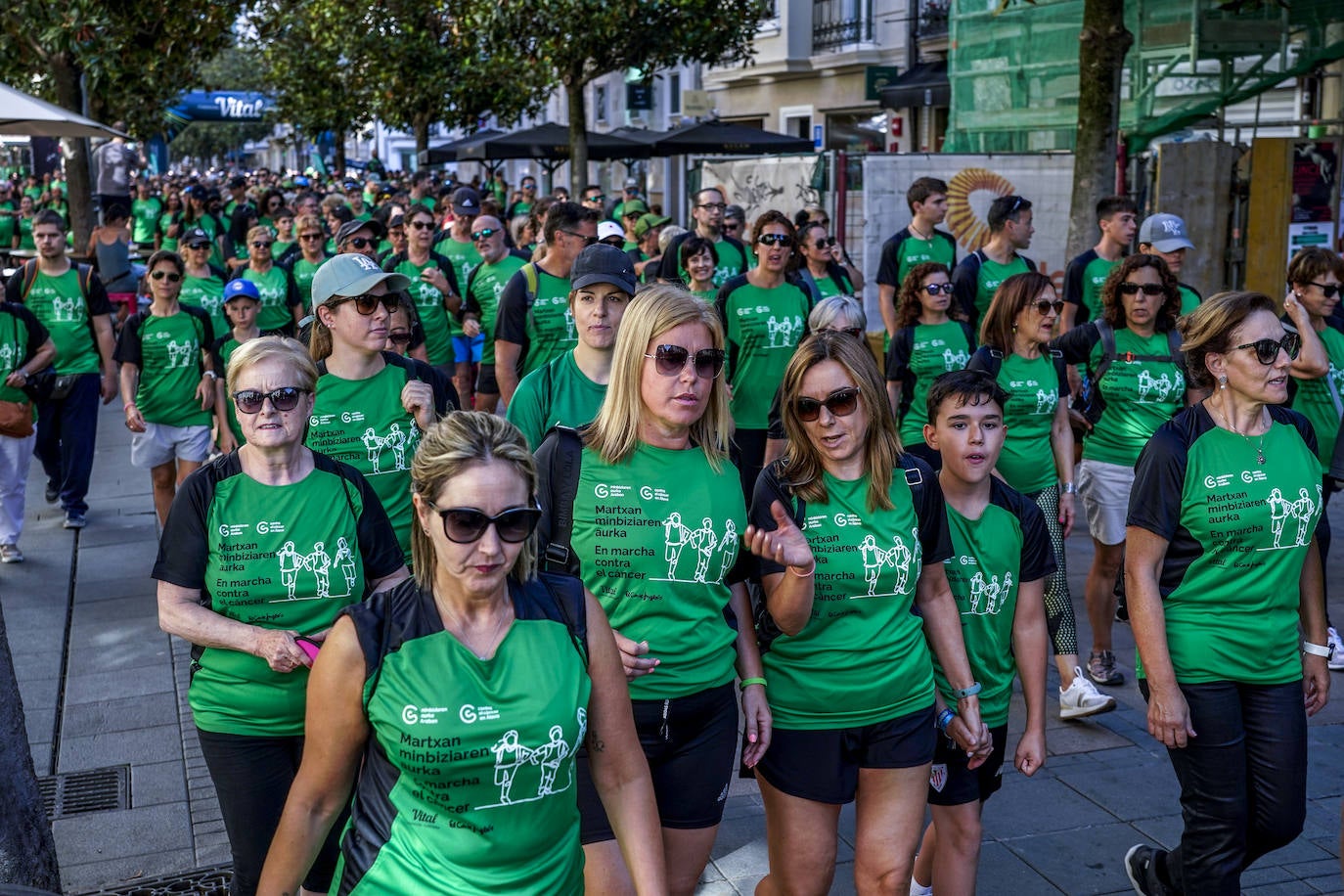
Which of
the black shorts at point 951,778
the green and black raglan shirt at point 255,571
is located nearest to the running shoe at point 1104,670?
the black shorts at point 951,778

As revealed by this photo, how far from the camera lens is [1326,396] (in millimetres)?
7145

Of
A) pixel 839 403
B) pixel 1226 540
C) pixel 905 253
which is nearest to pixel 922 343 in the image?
pixel 905 253

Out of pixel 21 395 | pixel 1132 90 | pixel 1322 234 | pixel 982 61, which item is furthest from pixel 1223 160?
pixel 21 395

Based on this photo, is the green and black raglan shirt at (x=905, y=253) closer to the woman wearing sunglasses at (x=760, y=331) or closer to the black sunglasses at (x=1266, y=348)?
the woman wearing sunglasses at (x=760, y=331)

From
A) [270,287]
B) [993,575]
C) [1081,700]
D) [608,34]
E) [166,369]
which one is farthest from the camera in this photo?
[608,34]

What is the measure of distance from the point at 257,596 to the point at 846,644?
1482 mm

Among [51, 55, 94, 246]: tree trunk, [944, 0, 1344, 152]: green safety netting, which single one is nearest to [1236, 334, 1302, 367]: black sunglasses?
[944, 0, 1344, 152]: green safety netting

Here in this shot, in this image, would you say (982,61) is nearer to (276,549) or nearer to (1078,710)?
(1078,710)

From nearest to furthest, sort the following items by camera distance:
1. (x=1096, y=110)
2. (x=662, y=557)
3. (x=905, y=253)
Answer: (x=662, y=557), (x=905, y=253), (x=1096, y=110)

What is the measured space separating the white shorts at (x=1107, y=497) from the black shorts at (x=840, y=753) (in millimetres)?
3214

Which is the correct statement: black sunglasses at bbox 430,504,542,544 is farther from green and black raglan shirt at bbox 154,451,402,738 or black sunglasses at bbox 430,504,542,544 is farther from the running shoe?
the running shoe

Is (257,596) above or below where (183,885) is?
above

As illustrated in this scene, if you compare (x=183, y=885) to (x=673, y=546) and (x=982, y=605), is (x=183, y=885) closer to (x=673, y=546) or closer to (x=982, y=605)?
(x=673, y=546)

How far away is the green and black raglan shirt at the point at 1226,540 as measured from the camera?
4.06 m
